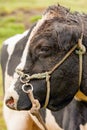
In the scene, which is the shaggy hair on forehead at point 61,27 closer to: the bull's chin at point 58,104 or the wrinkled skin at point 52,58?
the wrinkled skin at point 52,58

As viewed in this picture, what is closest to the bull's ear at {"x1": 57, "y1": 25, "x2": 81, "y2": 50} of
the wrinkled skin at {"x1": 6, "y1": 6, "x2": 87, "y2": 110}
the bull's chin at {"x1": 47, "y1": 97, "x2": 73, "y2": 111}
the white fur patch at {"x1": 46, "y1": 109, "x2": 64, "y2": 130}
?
the wrinkled skin at {"x1": 6, "y1": 6, "x2": 87, "y2": 110}

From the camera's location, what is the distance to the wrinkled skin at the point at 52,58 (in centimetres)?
475

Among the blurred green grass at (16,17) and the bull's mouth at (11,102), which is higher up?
the bull's mouth at (11,102)

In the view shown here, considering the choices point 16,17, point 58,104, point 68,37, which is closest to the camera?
point 68,37

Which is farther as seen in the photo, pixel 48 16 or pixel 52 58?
pixel 48 16

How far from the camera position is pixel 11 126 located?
6.54 meters

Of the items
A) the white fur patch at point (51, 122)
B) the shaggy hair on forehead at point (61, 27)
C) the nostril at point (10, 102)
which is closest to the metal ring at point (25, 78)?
the nostril at point (10, 102)

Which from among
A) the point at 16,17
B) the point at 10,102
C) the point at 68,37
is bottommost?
the point at 16,17

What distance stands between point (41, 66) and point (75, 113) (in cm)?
78

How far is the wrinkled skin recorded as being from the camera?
4.75 meters

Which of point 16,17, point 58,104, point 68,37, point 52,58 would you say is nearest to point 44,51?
point 52,58

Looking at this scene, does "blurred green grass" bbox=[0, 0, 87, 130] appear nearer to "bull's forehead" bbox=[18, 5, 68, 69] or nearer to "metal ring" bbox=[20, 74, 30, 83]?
"bull's forehead" bbox=[18, 5, 68, 69]

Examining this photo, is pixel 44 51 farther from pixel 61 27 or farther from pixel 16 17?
pixel 16 17

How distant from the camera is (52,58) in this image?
4785 millimetres
